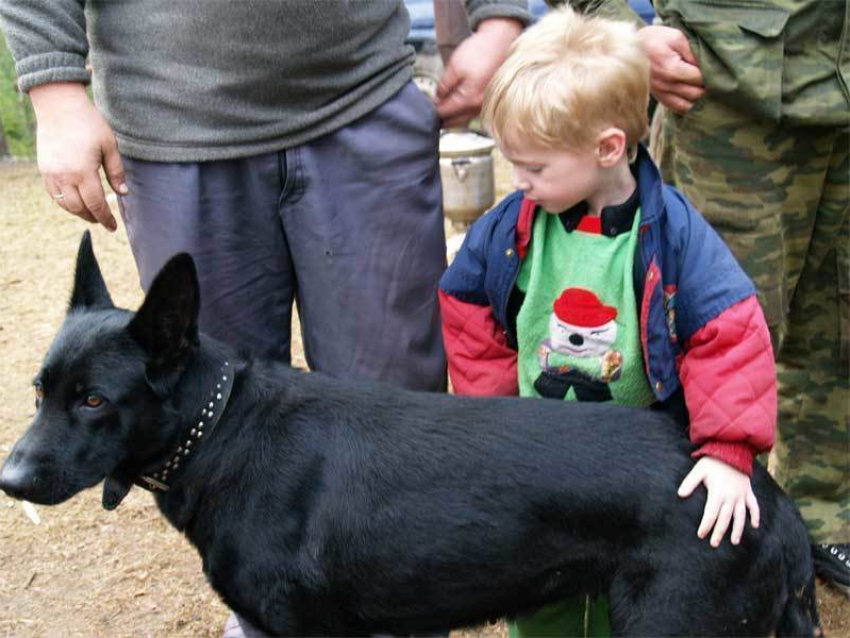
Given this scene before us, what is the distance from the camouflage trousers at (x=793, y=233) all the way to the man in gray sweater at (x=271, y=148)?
706 millimetres

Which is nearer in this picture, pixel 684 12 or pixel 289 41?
pixel 289 41

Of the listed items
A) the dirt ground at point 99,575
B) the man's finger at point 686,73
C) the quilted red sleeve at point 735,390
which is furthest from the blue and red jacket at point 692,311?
the dirt ground at point 99,575

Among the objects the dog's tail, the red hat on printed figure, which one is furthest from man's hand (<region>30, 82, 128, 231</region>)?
the dog's tail

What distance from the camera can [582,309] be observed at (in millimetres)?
2533

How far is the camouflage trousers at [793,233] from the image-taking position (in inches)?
118

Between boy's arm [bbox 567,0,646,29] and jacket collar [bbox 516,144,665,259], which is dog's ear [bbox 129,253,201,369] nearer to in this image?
jacket collar [bbox 516,144,665,259]

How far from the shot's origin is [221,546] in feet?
7.81

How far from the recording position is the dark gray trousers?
273cm

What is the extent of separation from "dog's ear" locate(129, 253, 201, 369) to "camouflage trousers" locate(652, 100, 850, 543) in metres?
1.59

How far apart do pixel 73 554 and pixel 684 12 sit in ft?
9.64

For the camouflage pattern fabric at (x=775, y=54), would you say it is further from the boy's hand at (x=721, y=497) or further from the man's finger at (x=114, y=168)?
the man's finger at (x=114, y=168)

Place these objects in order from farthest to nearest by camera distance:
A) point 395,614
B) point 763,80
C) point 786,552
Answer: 1. point 763,80
2. point 395,614
3. point 786,552

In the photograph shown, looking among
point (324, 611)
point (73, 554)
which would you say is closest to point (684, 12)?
point (324, 611)

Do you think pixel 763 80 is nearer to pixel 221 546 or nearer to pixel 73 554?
pixel 221 546
